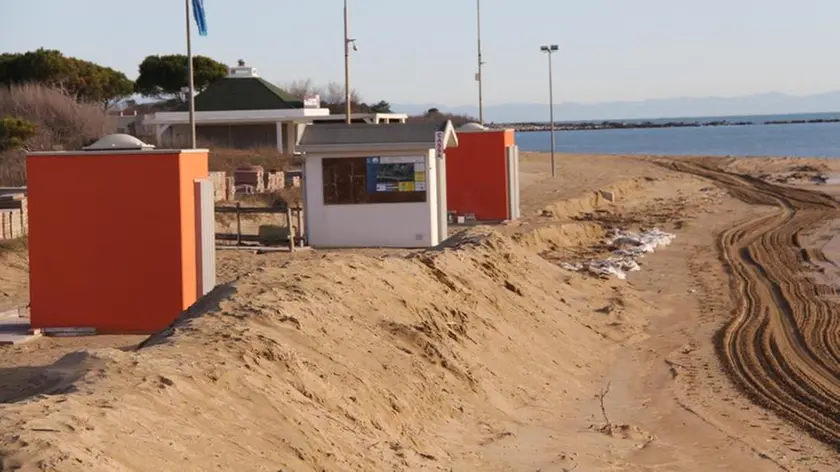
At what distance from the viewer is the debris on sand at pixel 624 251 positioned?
87.7ft

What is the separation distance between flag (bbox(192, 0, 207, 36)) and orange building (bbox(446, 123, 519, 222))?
8875 millimetres

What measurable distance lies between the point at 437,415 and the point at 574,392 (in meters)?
3.48

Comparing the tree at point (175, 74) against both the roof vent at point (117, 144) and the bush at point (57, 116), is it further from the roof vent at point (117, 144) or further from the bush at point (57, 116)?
the roof vent at point (117, 144)

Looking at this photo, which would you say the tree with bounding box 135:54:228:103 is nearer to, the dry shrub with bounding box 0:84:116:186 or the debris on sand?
the dry shrub with bounding box 0:84:116:186

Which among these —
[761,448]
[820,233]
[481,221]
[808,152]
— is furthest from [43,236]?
[808,152]

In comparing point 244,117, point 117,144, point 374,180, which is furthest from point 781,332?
point 244,117

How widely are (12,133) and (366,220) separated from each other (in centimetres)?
1532

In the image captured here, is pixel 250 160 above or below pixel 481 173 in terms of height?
above

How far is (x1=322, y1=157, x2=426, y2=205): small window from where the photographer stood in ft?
87.6

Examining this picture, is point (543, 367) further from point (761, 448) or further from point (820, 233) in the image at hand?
point (820, 233)

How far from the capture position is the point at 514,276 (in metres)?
20.8

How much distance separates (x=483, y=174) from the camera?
34.3 metres

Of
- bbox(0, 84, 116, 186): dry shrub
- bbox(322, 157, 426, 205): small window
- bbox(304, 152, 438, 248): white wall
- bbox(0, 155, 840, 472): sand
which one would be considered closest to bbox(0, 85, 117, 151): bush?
bbox(0, 84, 116, 186): dry shrub

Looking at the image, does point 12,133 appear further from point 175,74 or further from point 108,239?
point 175,74
